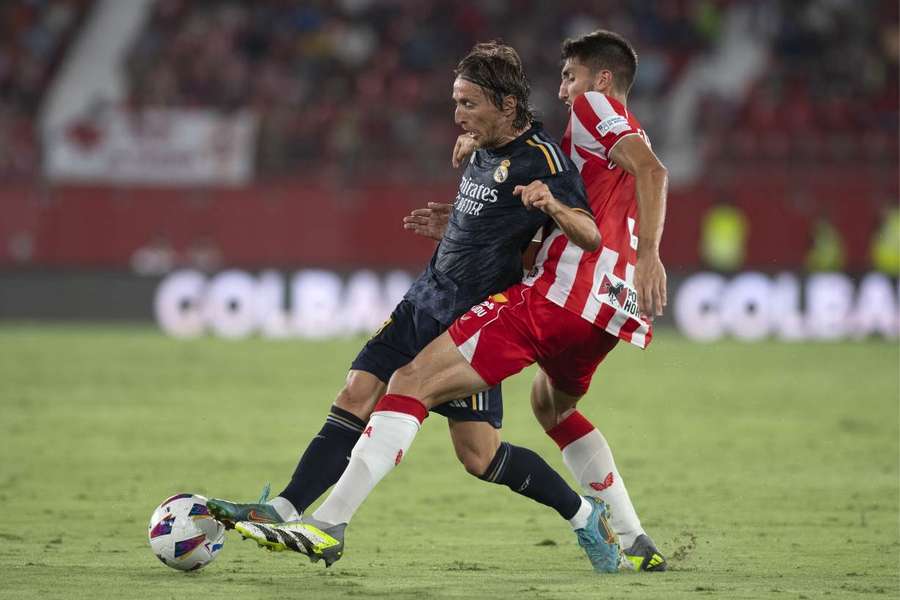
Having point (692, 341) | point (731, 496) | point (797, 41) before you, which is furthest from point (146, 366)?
point (797, 41)

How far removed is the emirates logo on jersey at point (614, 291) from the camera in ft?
19.2

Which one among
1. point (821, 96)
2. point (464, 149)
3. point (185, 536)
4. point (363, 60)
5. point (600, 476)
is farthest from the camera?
point (363, 60)

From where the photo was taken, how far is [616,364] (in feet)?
56.2

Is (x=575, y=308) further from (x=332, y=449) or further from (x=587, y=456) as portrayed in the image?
(x=332, y=449)

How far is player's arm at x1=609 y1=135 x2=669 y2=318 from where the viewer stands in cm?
564

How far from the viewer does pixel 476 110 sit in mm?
5840

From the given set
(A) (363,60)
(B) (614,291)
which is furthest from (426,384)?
(A) (363,60)

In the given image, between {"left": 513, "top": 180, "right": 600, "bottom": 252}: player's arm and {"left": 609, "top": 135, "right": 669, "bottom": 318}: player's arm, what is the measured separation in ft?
0.65

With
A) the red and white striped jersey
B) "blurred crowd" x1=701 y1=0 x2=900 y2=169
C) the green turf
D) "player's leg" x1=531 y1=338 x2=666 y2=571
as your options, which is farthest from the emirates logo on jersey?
"blurred crowd" x1=701 y1=0 x2=900 y2=169

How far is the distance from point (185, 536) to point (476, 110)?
1978mm

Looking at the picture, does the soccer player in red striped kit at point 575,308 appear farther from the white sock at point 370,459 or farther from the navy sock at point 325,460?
the navy sock at point 325,460

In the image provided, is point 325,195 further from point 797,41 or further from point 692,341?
point 797,41

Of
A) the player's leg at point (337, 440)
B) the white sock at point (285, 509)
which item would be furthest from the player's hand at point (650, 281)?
the white sock at point (285, 509)

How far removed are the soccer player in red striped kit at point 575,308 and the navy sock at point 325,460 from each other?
28cm
